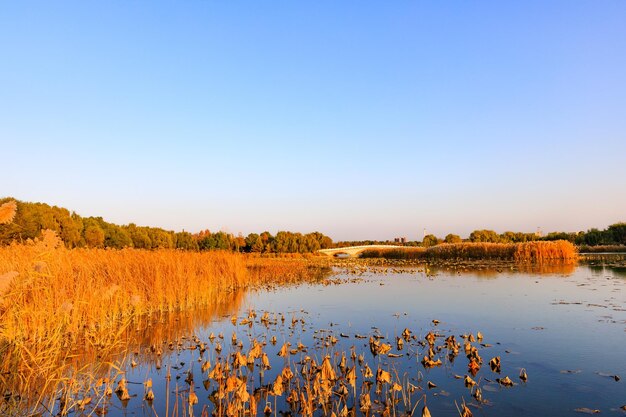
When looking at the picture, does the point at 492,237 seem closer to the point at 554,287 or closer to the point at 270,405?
the point at 554,287

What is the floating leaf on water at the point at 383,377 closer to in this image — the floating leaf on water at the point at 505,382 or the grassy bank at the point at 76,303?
the floating leaf on water at the point at 505,382

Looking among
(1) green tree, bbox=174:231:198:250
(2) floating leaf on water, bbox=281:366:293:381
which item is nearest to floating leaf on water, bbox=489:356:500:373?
(2) floating leaf on water, bbox=281:366:293:381

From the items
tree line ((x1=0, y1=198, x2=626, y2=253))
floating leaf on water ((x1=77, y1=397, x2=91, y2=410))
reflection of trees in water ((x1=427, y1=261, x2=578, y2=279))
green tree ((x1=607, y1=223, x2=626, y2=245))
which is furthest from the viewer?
green tree ((x1=607, y1=223, x2=626, y2=245))

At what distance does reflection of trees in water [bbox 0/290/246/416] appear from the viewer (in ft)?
25.2

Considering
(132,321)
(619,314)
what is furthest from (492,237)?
(132,321)

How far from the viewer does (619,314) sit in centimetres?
1569

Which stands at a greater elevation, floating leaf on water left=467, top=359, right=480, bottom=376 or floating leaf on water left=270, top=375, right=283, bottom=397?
floating leaf on water left=270, top=375, right=283, bottom=397

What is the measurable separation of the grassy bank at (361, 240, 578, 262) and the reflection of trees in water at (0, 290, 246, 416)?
148 ft

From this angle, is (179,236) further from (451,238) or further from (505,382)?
(505,382)

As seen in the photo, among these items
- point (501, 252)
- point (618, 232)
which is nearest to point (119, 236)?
point (501, 252)

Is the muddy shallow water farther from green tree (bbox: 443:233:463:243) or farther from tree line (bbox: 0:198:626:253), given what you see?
green tree (bbox: 443:233:463:243)

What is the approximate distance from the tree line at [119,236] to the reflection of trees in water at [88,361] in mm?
41917

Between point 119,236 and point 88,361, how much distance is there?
90394mm

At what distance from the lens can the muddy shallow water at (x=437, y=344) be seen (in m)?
7.63
